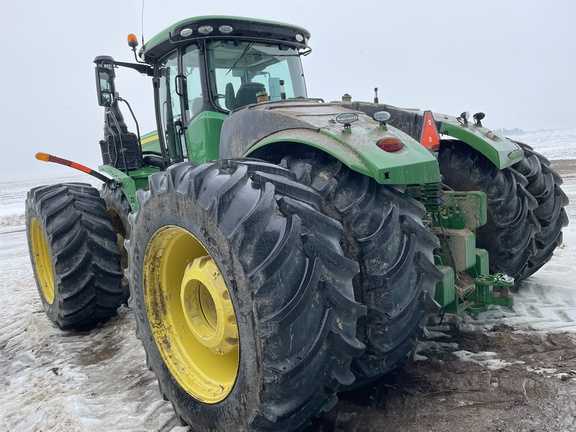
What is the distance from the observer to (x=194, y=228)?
2.08 meters

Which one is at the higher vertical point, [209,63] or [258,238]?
[209,63]

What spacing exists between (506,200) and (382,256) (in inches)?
66.1

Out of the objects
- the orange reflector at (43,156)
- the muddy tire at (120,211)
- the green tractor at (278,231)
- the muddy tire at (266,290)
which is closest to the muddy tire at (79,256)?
the green tractor at (278,231)

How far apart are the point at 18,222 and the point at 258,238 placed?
1505 cm

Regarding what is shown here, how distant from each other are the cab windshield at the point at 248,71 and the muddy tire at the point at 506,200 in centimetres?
140

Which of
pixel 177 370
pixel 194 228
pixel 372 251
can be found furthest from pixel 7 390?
pixel 372 251

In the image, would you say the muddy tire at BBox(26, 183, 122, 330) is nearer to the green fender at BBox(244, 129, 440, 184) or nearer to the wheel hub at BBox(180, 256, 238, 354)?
the wheel hub at BBox(180, 256, 238, 354)

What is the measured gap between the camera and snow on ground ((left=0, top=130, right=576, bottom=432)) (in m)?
2.71

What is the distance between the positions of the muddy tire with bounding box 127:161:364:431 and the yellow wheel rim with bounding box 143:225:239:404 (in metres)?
0.03

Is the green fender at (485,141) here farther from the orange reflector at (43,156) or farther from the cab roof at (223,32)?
the orange reflector at (43,156)

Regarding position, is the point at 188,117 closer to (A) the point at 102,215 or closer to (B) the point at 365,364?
(A) the point at 102,215

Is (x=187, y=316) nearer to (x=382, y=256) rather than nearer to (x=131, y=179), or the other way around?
(x=382, y=256)

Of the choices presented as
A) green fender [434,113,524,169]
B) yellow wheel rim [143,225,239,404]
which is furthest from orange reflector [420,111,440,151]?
yellow wheel rim [143,225,239,404]

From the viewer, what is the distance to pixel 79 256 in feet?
12.7
